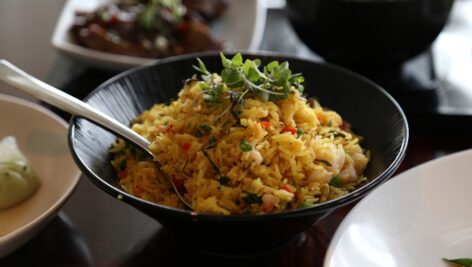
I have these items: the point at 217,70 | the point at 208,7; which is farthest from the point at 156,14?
the point at 217,70

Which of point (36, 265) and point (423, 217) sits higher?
point (423, 217)

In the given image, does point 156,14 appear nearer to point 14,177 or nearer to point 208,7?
point 208,7

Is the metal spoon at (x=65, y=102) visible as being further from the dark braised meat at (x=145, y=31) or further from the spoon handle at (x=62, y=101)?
the dark braised meat at (x=145, y=31)

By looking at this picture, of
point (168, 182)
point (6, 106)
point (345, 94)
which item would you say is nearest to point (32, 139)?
point (6, 106)

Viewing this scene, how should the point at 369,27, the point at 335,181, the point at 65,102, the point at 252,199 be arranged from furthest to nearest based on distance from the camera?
the point at 369,27, the point at 65,102, the point at 335,181, the point at 252,199

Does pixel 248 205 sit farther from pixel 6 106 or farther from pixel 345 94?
pixel 6 106

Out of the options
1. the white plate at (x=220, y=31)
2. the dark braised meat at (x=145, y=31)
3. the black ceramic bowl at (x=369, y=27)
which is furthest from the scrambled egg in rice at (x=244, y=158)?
the dark braised meat at (x=145, y=31)
